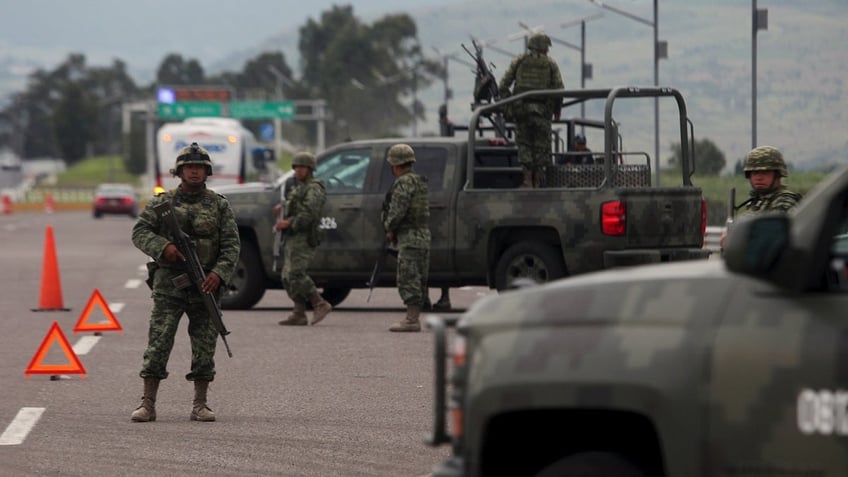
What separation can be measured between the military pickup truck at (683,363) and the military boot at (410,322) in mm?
11211

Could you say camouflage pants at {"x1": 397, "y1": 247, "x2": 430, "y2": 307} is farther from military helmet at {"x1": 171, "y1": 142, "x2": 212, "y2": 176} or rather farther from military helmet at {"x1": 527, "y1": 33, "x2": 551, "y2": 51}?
military helmet at {"x1": 171, "y1": 142, "x2": 212, "y2": 176}

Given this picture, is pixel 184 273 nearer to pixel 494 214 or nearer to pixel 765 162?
pixel 765 162

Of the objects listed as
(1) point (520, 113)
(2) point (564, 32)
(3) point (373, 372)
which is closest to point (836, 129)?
(1) point (520, 113)

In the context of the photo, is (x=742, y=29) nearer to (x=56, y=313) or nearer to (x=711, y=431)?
(x=56, y=313)

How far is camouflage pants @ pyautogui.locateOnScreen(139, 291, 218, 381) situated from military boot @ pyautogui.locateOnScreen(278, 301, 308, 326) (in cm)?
672

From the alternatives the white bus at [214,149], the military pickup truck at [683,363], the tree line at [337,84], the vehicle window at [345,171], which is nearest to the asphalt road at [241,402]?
the vehicle window at [345,171]

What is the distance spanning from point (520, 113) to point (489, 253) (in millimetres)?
1499

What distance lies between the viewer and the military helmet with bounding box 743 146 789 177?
1080 cm

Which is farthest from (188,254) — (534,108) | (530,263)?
→ (534,108)

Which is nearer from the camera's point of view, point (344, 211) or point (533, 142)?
point (533, 142)

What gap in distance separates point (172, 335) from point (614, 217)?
6525 mm

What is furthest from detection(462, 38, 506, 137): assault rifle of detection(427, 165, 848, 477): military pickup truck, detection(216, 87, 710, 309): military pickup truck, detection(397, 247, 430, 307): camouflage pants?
detection(427, 165, 848, 477): military pickup truck

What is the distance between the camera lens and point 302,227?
653 inches

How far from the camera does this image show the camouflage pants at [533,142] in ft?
56.4
